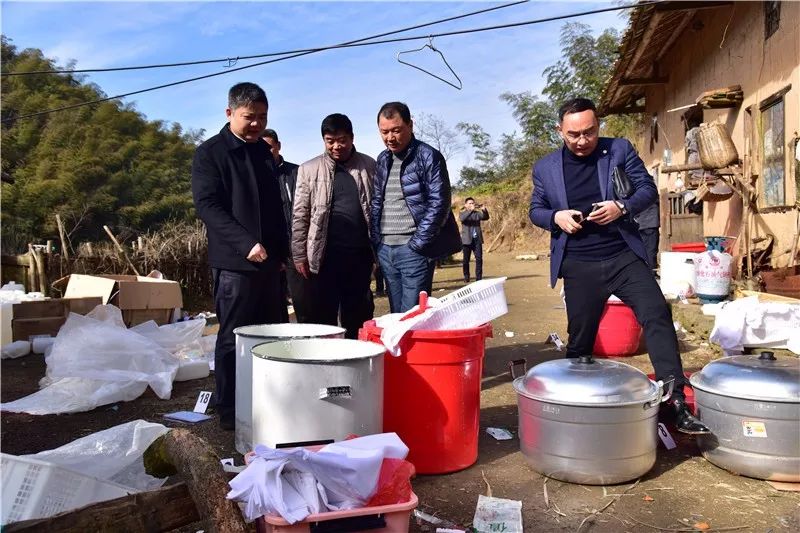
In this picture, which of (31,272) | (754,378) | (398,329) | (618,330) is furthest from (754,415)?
(31,272)

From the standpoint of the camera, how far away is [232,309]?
3660mm

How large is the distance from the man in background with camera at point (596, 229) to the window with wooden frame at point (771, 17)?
15.8 ft

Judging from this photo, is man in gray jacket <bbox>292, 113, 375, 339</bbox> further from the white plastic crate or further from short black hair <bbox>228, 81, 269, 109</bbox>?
the white plastic crate

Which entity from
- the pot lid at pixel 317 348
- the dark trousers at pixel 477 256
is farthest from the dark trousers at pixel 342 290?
the dark trousers at pixel 477 256

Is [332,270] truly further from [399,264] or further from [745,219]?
[745,219]

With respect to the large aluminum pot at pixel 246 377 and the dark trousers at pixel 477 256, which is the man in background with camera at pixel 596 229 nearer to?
the large aluminum pot at pixel 246 377

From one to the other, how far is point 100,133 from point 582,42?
68.0 ft

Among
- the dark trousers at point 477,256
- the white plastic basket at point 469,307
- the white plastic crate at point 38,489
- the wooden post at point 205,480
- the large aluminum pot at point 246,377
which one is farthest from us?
the dark trousers at point 477,256

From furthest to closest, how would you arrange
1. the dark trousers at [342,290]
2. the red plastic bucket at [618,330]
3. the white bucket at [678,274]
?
the white bucket at [678,274] → the red plastic bucket at [618,330] → the dark trousers at [342,290]

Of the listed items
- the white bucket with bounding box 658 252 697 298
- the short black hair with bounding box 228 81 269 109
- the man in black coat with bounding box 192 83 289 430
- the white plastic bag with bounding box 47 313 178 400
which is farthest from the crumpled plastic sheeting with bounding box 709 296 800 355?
the white plastic bag with bounding box 47 313 178 400

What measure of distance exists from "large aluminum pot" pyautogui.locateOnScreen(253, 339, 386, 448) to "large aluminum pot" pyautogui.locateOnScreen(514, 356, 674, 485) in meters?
0.78

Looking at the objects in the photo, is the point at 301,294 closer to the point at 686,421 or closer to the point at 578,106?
the point at 578,106

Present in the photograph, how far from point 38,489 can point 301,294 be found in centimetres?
233

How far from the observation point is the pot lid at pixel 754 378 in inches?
107
